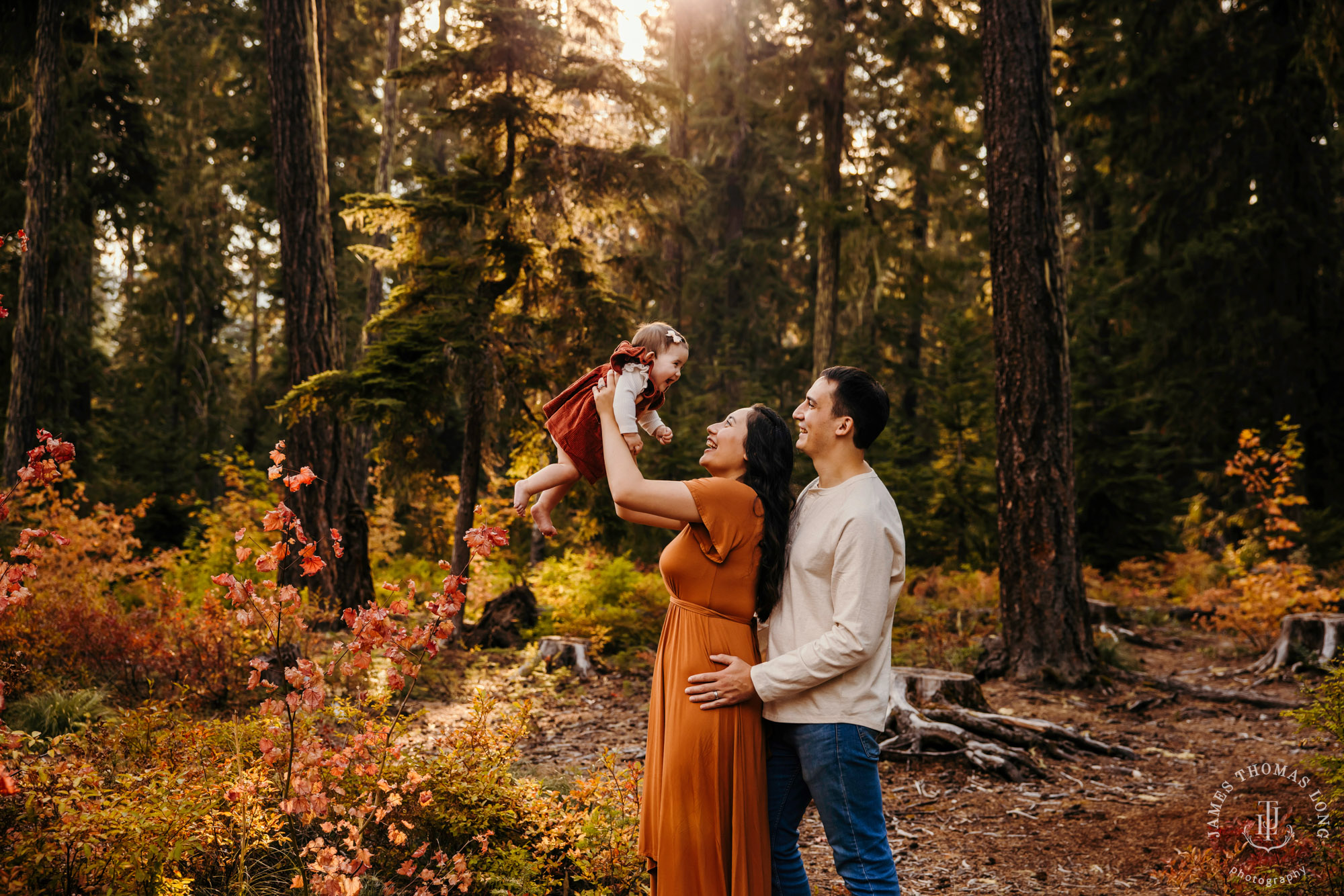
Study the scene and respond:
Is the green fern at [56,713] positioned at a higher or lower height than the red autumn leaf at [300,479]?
lower

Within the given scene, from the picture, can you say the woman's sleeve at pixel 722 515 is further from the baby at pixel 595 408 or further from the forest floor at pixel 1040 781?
the forest floor at pixel 1040 781

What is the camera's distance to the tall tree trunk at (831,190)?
1350 centimetres

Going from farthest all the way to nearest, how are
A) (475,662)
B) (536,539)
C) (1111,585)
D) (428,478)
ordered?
(536,539) → (1111,585) → (428,478) → (475,662)

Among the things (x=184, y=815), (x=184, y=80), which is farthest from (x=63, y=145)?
(x=184, y=815)

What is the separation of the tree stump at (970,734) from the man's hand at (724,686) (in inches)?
136

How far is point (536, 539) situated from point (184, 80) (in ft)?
39.0

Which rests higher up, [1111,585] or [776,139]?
[776,139]

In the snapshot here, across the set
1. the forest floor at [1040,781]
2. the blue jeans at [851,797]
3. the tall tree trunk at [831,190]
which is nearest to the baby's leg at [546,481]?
the blue jeans at [851,797]

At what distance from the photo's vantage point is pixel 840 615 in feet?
7.24

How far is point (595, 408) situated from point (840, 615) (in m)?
1.05

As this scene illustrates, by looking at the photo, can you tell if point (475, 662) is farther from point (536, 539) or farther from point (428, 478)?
point (536, 539)

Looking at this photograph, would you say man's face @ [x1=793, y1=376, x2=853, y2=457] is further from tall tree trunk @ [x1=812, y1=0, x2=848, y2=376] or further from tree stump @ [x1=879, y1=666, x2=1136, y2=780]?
tall tree trunk @ [x1=812, y1=0, x2=848, y2=376]

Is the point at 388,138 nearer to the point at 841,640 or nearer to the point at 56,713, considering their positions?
the point at 56,713

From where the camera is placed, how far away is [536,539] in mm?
13742
